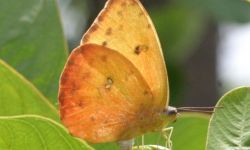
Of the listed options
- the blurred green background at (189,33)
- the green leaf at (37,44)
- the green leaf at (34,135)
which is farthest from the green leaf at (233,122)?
the blurred green background at (189,33)

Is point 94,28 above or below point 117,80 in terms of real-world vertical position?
above

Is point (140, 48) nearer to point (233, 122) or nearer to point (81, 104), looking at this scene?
point (81, 104)

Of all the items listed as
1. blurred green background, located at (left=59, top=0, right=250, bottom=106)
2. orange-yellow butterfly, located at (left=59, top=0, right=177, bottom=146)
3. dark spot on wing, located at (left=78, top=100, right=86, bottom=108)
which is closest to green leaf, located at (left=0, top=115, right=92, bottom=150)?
orange-yellow butterfly, located at (left=59, top=0, right=177, bottom=146)

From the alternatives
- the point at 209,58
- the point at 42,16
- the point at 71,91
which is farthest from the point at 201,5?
the point at 71,91

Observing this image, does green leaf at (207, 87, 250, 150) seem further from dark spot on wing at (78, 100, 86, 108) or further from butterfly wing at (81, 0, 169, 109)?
dark spot on wing at (78, 100, 86, 108)

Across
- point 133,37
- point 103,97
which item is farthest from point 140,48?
point 103,97

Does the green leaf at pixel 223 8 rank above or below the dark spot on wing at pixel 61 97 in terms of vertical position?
below

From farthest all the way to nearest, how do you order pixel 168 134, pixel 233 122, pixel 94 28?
pixel 168 134
pixel 94 28
pixel 233 122

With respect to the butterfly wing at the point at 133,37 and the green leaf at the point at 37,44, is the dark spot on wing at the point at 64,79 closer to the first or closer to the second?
the butterfly wing at the point at 133,37
